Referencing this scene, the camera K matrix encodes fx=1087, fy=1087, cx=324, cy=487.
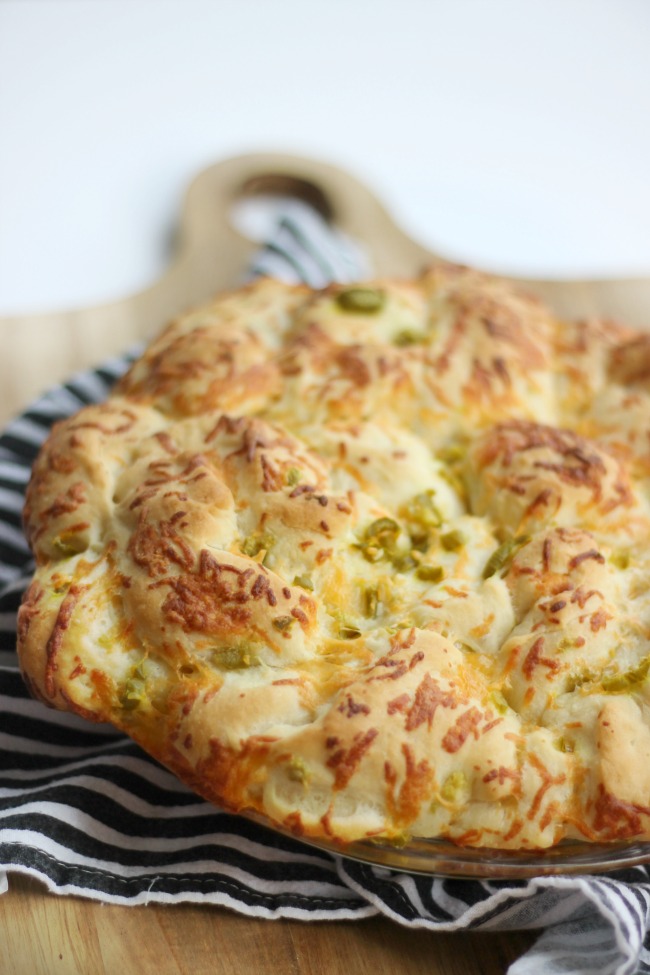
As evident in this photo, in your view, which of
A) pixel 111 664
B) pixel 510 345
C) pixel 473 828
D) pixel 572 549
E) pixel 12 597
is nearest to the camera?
pixel 473 828

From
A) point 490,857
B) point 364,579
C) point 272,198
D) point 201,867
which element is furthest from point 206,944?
point 272,198

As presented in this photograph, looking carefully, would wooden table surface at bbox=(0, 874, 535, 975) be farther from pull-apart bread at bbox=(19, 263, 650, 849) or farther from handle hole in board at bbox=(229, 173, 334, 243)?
handle hole in board at bbox=(229, 173, 334, 243)

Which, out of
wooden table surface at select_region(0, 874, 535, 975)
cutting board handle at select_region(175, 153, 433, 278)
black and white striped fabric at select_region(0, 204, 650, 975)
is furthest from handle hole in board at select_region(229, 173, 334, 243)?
wooden table surface at select_region(0, 874, 535, 975)

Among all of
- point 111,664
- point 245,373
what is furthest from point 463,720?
point 245,373

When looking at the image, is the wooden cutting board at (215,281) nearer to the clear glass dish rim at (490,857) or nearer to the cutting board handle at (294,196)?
the cutting board handle at (294,196)

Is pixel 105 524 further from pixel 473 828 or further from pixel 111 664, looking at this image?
pixel 473 828

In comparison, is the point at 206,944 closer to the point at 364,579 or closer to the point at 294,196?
the point at 364,579
